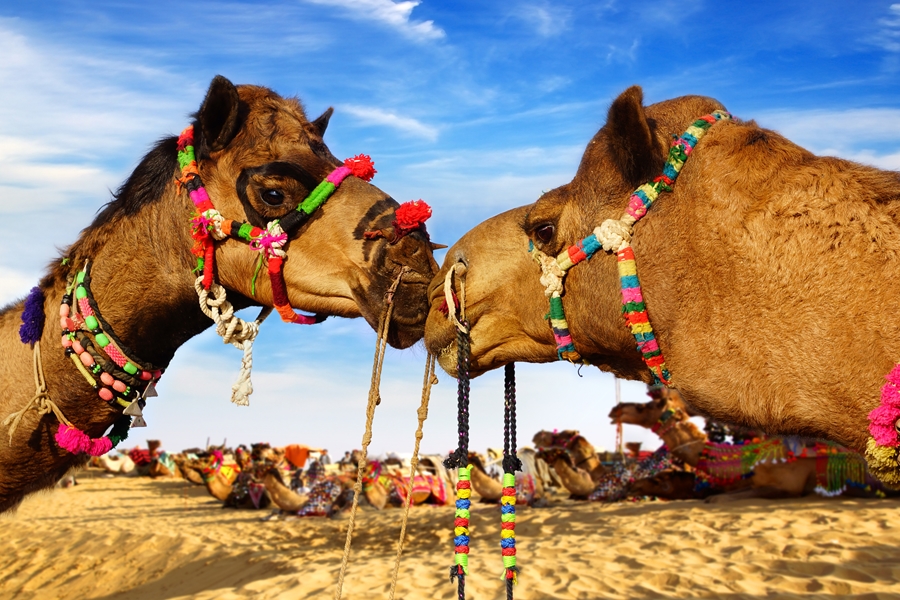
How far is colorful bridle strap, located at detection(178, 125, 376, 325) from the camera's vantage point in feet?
11.2

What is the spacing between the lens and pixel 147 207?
12.1ft

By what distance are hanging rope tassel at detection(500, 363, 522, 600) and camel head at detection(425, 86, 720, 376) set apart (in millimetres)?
327

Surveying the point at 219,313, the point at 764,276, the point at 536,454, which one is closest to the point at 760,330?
the point at 764,276

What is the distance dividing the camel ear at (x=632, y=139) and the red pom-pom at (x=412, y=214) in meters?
1.07

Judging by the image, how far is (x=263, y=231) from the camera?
3434mm

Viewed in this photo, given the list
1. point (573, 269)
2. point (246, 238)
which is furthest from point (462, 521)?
point (246, 238)

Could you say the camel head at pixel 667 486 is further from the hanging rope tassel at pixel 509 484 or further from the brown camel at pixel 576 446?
the hanging rope tassel at pixel 509 484

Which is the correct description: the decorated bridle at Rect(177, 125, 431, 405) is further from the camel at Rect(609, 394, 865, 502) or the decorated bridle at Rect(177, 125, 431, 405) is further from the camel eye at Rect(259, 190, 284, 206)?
the camel at Rect(609, 394, 865, 502)

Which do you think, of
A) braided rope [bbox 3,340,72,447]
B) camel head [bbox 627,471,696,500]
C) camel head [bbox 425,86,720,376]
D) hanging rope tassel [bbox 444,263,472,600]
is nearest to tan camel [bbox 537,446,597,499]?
camel head [bbox 627,471,696,500]

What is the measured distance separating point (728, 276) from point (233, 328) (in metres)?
2.21

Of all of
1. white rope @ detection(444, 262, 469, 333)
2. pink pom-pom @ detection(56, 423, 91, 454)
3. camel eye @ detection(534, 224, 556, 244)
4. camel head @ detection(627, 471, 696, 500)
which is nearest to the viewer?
camel eye @ detection(534, 224, 556, 244)

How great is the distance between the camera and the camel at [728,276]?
2.03 metres

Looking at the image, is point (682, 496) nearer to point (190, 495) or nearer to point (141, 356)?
point (141, 356)

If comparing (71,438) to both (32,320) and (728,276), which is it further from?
(728,276)
